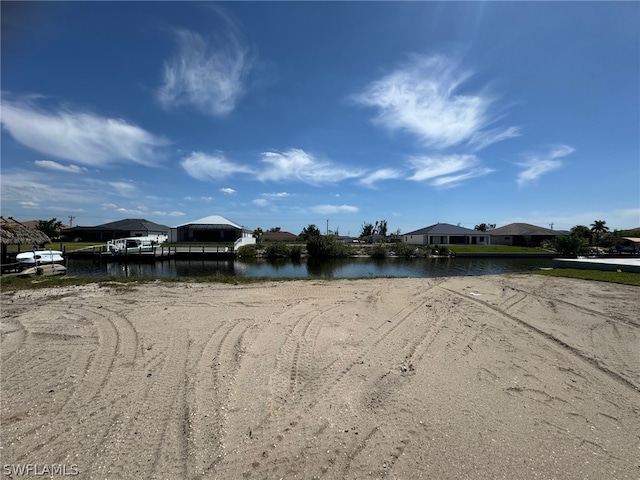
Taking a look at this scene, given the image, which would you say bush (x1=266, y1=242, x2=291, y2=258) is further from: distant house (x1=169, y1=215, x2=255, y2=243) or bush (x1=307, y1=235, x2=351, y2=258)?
distant house (x1=169, y1=215, x2=255, y2=243)

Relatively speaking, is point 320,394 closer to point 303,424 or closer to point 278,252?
point 303,424

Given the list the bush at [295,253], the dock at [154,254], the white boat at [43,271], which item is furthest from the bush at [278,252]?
the white boat at [43,271]

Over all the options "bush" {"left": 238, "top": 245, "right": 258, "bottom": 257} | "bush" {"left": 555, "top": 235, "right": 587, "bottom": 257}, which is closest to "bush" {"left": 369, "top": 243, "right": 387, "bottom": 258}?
"bush" {"left": 238, "top": 245, "right": 258, "bottom": 257}

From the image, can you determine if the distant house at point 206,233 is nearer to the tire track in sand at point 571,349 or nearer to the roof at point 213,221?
the roof at point 213,221

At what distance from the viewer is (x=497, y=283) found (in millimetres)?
12273

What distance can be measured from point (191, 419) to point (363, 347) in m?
2.89

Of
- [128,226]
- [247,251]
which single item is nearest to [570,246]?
[247,251]

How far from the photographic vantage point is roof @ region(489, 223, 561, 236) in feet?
182

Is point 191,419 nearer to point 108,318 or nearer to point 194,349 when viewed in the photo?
point 194,349

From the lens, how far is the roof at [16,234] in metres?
13.8

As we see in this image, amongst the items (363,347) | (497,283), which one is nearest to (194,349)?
(363,347)

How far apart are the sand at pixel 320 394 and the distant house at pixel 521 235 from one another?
5712 centimetres

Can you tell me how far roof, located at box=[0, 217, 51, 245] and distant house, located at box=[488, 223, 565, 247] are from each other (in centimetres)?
6286

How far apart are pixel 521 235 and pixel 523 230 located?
109 inches
